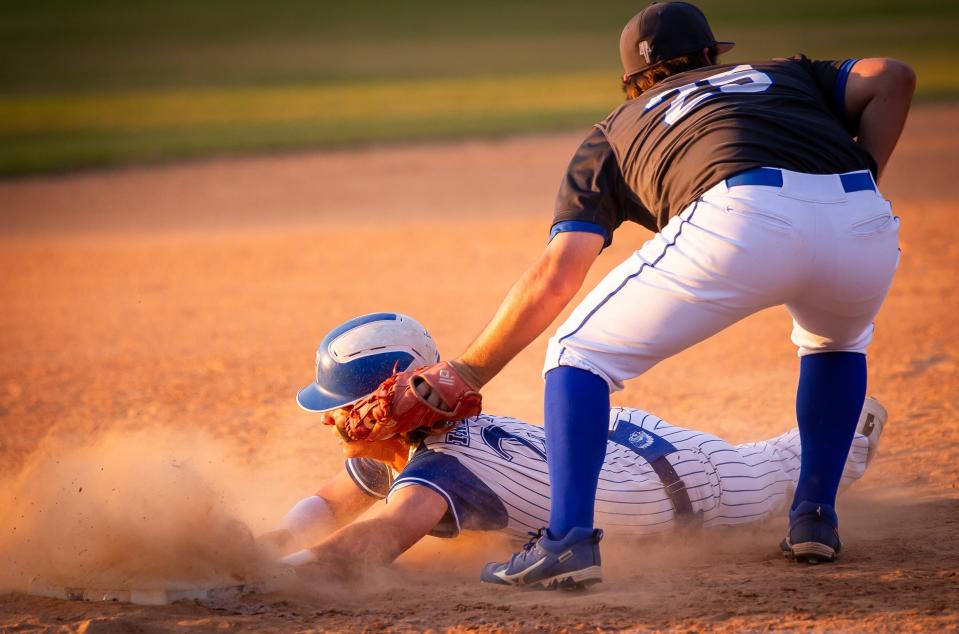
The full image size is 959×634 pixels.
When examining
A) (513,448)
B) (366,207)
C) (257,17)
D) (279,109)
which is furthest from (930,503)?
(257,17)

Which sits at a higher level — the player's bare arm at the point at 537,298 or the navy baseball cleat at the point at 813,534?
the player's bare arm at the point at 537,298

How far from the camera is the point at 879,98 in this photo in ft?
8.71

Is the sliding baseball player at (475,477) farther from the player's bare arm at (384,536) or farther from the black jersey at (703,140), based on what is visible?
the black jersey at (703,140)

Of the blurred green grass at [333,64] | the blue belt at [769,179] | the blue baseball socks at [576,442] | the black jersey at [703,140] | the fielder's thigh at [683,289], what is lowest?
the blue baseball socks at [576,442]

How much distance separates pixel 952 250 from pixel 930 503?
171 inches

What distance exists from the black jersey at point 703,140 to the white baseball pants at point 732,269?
8 centimetres

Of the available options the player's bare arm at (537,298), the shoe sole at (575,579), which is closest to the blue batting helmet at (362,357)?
the player's bare arm at (537,298)

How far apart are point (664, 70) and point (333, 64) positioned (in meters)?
22.6

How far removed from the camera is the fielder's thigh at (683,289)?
2.35 meters

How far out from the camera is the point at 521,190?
35.4ft

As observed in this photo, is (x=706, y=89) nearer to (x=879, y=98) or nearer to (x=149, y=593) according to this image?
(x=879, y=98)

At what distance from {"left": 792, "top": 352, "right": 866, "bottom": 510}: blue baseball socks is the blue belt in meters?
0.51

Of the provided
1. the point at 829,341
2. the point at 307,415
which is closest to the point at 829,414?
the point at 829,341

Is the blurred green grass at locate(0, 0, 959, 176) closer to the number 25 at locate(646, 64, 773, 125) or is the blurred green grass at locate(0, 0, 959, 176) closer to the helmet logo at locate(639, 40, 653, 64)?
the helmet logo at locate(639, 40, 653, 64)
